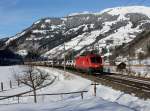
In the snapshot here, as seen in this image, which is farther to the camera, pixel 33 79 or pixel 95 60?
pixel 95 60

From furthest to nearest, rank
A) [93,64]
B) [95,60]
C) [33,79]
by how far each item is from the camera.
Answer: [95,60] < [93,64] < [33,79]

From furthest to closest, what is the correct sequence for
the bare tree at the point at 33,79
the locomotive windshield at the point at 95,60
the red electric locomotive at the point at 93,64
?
the locomotive windshield at the point at 95,60 < the red electric locomotive at the point at 93,64 < the bare tree at the point at 33,79

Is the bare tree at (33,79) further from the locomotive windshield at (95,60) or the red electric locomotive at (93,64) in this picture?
the locomotive windshield at (95,60)

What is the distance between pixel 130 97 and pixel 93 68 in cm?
3486

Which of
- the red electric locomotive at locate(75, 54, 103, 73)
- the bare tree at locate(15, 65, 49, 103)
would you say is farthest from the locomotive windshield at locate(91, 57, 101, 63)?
the bare tree at locate(15, 65, 49, 103)

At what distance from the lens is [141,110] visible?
2436 cm

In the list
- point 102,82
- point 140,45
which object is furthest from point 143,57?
point 102,82

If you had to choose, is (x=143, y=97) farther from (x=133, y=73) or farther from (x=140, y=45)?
(x=140, y=45)

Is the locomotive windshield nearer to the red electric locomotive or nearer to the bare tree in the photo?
the red electric locomotive

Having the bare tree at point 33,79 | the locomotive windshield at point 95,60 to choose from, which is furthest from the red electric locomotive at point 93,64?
the bare tree at point 33,79

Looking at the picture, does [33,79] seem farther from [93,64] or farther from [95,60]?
[95,60]

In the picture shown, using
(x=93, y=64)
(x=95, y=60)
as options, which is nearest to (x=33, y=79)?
(x=93, y=64)

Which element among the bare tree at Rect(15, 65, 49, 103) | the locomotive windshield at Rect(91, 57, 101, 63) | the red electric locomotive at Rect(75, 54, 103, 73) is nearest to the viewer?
the bare tree at Rect(15, 65, 49, 103)

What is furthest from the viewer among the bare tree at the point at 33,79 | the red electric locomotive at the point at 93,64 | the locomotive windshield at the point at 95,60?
the locomotive windshield at the point at 95,60
